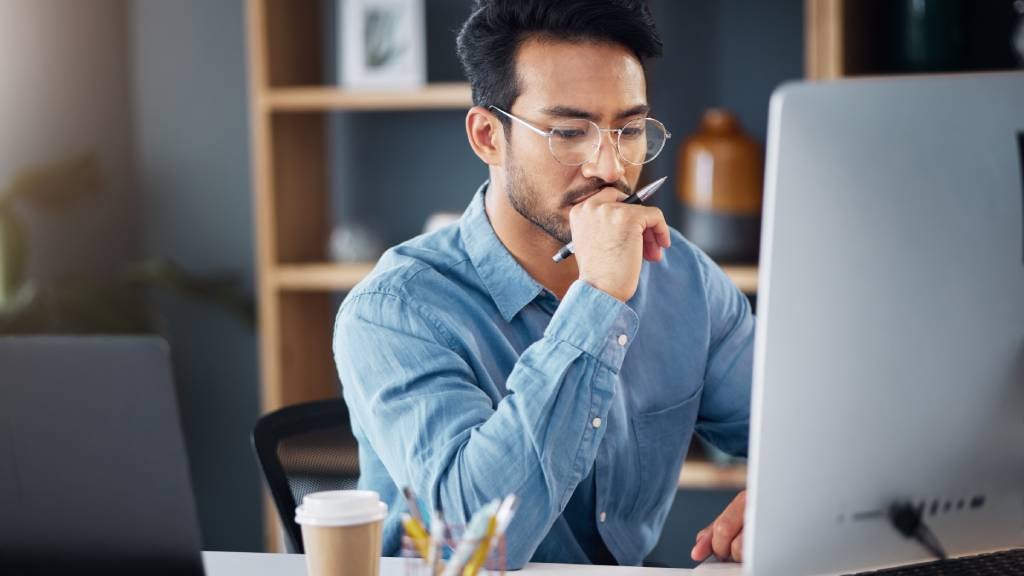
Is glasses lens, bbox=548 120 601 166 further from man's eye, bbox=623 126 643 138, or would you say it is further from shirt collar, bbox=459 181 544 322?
shirt collar, bbox=459 181 544 322

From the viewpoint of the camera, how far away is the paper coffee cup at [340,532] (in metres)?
1.02

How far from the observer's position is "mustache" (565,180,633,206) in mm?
1540

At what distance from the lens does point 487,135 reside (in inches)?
66.9

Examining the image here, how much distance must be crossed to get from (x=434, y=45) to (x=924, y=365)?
2466 millimetres

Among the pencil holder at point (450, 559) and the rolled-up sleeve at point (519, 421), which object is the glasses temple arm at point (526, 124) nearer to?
the rolled-up sleeve at point (519, 421)

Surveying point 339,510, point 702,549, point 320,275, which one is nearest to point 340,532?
point 339,510

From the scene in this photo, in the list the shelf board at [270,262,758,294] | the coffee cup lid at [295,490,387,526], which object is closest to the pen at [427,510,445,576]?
the coffee cup lid at [295,490,387,526]

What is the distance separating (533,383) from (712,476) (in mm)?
1597

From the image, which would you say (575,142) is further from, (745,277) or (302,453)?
(745,277)

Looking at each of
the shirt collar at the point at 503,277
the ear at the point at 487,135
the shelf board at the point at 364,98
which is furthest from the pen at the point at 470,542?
the shelf board at the point at 364,98

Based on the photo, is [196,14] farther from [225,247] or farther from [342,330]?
[342,330]

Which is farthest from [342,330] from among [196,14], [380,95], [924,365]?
[196,14]

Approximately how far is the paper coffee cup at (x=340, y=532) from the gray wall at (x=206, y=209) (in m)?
2.43

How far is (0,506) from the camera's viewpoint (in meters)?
0.94
